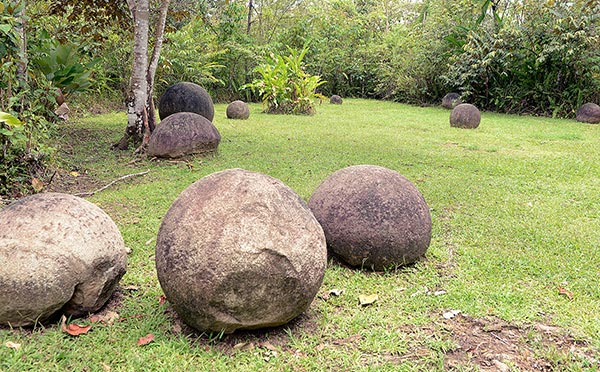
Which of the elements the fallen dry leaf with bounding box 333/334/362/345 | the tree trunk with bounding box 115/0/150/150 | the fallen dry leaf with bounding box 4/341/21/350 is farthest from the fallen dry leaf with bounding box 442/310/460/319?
the tree trunk with bounding box 115/0/150/150

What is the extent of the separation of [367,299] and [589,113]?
13.5m

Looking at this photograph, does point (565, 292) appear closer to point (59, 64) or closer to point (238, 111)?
point (59, 64)

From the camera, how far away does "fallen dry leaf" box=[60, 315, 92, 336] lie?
3072 millimetres

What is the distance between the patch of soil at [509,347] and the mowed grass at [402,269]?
0.06 meters

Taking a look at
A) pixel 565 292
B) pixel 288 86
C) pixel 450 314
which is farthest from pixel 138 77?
pixel 288 86

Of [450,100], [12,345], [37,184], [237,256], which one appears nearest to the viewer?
[237,256]

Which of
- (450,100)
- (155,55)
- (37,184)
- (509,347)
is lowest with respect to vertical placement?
(37,184)

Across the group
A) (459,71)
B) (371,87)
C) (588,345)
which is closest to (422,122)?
(459,71)

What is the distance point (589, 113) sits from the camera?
45.9ft

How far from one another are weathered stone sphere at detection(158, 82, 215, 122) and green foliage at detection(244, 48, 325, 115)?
10.9 ft

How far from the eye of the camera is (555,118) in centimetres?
1531

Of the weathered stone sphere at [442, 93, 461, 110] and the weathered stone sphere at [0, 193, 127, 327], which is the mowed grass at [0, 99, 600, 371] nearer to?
the weathered stone sphere at [0, 193, 127, 327]

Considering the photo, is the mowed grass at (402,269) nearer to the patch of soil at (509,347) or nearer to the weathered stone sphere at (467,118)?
the patch of soil at (509,347)

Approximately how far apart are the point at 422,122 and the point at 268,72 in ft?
16.3
